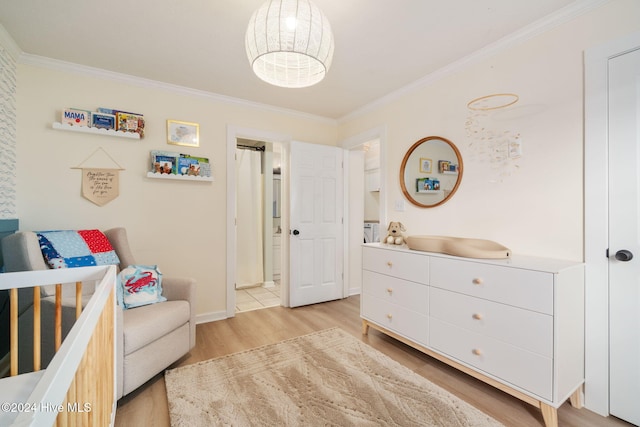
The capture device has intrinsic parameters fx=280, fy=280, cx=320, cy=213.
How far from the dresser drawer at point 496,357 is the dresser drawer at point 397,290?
15cm

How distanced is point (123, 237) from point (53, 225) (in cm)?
60

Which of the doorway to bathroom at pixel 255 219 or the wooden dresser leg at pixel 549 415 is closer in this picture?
the wooden dresser leg at pixel 549 415

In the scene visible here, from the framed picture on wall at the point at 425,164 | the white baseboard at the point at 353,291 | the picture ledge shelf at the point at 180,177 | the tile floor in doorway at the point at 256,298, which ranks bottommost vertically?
the tile floor in doorway at the point at 256,298

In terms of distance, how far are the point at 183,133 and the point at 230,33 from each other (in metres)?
1.27

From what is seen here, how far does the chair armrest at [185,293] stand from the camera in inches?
85.6

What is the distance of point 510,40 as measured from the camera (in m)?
2.00

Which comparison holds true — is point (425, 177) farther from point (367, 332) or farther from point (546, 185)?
point (367, 332)

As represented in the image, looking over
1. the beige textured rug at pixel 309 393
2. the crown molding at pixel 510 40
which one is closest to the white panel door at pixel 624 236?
the crown molding at pixel 510 40

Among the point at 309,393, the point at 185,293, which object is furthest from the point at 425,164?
the point at 185,293

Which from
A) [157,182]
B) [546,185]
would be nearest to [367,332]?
[546,185]

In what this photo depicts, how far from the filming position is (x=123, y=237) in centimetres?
237

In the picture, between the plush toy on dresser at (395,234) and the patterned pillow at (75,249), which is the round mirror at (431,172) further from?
the patterned pillow at (75,249)

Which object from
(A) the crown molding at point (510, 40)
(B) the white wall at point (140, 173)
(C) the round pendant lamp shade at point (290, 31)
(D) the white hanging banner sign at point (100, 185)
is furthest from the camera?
(D) the white hanging banner sign at point (100, 185)

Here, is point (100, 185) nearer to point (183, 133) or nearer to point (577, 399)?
point (183, 133)
